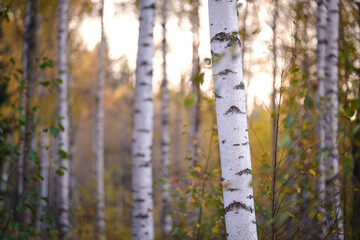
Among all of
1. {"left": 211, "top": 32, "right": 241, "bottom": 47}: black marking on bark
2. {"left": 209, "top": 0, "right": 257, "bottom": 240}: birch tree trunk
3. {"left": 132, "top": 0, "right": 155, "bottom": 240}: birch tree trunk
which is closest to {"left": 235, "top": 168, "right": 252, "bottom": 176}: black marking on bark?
{"left": 209, "top": 0, "right": 257, "bottom": 240}: birch tree trunk

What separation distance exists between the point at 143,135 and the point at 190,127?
4475mm

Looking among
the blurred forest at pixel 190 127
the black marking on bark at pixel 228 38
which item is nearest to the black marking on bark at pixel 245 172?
the blurred forest at pixel 190 127

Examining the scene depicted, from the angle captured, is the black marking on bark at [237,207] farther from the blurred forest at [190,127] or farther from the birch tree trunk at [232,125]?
the blurred forest at [190,127]

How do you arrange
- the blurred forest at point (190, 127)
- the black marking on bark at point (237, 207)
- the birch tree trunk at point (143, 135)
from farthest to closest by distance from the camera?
the birch tree trunk at point (143, 135) → the blurred forest at point (190, 127) → the black marking on bark at point (237, 207)

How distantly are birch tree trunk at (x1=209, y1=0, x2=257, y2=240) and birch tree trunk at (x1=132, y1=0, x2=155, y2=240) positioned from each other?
184 centimetres

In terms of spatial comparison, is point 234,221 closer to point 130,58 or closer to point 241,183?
point 241,183

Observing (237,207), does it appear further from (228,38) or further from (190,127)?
(190,127)

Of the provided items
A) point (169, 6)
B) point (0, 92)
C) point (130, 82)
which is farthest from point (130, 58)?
point (0, 92)

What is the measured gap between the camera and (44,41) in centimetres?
946

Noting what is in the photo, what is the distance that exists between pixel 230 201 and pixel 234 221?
143 mm

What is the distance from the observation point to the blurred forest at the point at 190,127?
2.52 meters

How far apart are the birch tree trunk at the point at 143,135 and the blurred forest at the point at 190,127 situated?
265 mm

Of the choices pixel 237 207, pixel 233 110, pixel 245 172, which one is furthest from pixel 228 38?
pixel 237 207

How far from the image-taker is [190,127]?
26.8 ft
